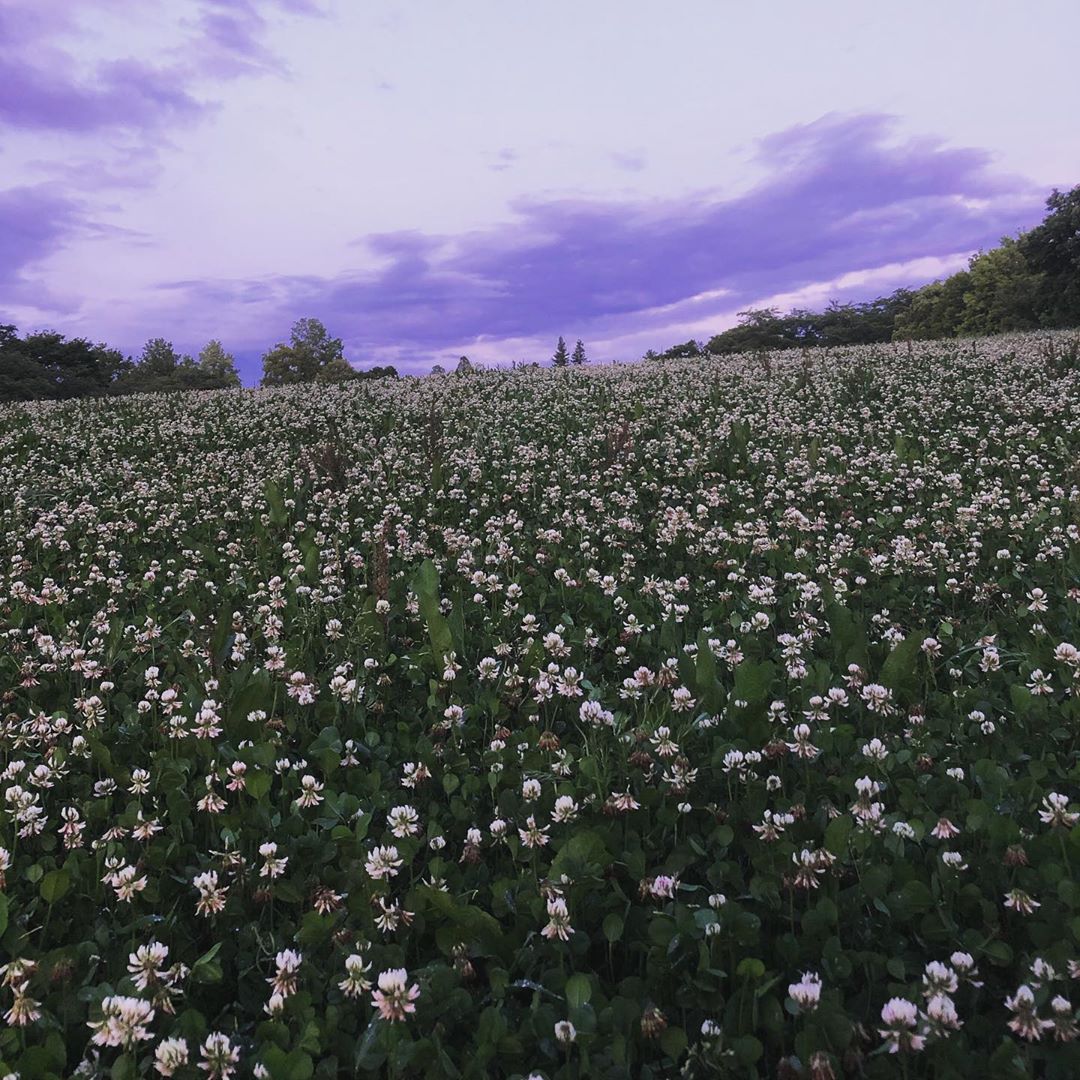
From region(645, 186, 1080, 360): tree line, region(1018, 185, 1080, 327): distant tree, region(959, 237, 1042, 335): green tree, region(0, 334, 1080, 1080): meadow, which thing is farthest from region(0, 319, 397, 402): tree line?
region(959, 237, 1042, 335): green tree

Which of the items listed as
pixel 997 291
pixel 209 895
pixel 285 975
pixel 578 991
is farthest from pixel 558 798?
pixel 997 291

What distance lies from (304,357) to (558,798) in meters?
98.5

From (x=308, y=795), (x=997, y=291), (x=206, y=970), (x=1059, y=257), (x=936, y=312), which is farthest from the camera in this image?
Result: (x=936, y=312)

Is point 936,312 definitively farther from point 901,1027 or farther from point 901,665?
point 901,1027

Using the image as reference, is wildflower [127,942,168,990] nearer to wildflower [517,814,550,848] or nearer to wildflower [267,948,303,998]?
wildflower [267,948,303,998]

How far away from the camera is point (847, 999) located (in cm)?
250

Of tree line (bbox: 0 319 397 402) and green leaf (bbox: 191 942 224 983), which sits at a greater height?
tree line (bbox: 0 319 397 402)

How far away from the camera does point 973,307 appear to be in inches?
3083

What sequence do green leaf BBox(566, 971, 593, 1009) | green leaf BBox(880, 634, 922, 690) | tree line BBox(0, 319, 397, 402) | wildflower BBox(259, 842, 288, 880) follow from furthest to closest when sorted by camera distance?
tree line BBox(0, 319, 397, 402), green leaf BBox(880, 634, 922, 690), wildflower BBox(259, 842, 288, 880), green leaf BBox(566, 971, 593, 1009)

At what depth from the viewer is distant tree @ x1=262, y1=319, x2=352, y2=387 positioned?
297ft

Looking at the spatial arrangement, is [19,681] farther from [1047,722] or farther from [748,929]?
[1047,722]

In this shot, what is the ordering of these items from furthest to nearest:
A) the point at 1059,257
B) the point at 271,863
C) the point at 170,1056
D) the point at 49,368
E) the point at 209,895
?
1. the point at 1059,257
2. the point at 49,368
3. the point at 271,863
4. the point at 209,895
5. the point at 170,1056

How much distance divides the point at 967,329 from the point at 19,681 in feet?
293

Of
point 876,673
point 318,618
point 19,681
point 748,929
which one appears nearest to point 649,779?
point 748,929
